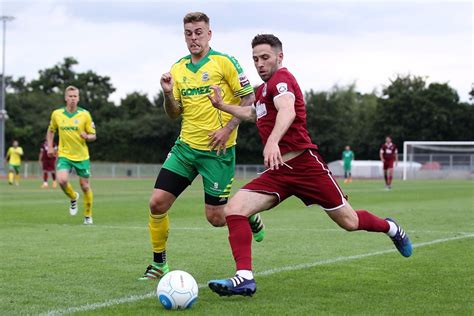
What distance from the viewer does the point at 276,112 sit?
6.93m

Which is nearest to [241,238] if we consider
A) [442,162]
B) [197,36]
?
[197,36]

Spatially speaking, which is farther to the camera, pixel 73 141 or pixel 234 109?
pixel 73 141

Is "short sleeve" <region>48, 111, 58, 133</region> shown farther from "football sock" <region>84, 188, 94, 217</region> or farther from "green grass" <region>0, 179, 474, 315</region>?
"green grass" <region>0, 179, 474, 315</region>

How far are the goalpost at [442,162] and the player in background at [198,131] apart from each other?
49.7m

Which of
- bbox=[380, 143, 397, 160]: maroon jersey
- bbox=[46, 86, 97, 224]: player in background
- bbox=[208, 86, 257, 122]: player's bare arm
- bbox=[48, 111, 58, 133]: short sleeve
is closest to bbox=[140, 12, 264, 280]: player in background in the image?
bbox=[208, 86, 257, 122]: player's bare arm

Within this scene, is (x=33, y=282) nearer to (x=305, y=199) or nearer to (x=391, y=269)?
(x=305, y=199)

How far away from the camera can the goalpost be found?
188 feet

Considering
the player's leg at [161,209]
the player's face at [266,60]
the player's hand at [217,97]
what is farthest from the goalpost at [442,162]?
the player's face at [266,60]

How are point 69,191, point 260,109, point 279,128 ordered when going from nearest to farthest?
point 279,128
point 260,109
point 69,191

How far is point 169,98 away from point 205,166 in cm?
74

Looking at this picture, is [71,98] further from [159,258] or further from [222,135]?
[222,135]

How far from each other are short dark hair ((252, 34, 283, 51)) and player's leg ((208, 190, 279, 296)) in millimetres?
1227

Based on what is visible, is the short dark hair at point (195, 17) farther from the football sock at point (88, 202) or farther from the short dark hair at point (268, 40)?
the football sock at point (88, 202)

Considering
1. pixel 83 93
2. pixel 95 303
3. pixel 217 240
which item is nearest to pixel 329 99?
pixel 83 93
